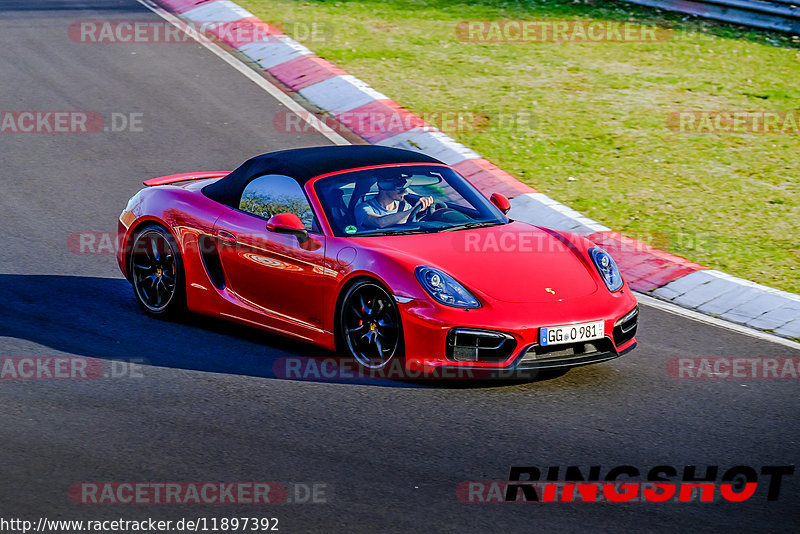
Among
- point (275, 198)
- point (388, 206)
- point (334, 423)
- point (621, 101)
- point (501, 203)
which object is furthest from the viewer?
point (621, 101)

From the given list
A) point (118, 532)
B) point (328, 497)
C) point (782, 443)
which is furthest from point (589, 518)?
point (118, 532)

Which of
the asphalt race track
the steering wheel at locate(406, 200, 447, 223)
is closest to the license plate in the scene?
the asphalt race track

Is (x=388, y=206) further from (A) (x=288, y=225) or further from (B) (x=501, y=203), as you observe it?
(B) (x=501, y=203)

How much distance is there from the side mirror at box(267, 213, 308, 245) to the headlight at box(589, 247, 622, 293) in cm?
203

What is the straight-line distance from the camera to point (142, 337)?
8430 millimetres

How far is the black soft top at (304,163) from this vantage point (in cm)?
832

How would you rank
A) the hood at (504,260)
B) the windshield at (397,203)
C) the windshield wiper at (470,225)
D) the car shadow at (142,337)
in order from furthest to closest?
the windshield wiper at (470,225) < the windshield at (397,203) < the car shadow at (142,337) < the hood at (504,260)

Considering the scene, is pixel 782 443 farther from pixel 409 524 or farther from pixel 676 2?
pixel 676 2

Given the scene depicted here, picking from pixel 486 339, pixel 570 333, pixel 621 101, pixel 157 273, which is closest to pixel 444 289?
pixel 486 339

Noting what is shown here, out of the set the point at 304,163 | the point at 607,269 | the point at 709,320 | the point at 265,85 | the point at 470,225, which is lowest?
the point at 709,320

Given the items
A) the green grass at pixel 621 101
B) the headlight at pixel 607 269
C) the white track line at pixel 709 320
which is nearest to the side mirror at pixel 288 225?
the headlight at pixel 607 269

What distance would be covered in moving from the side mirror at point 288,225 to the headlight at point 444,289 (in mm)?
969

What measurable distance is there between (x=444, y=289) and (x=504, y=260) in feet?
2.08

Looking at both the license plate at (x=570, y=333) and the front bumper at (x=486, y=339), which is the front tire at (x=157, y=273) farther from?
the license plate at (x=570, y=333)
